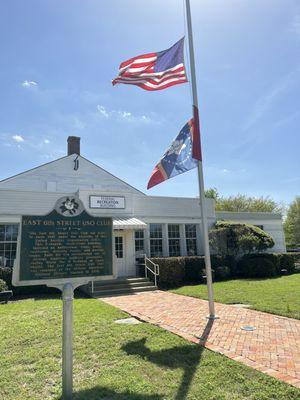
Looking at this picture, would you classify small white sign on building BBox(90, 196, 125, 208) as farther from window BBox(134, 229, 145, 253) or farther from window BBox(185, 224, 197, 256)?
window BBox(185, 224, 197, 256)

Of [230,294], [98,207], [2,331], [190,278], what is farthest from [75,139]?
[2,331]

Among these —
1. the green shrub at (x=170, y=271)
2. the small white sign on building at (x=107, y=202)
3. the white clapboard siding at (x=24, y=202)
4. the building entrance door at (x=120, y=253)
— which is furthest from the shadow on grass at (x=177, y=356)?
the white clapboard siding at (x=24, y=202)

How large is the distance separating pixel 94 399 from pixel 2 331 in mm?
4400

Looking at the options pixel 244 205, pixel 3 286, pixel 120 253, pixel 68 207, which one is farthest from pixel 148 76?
pixel 244 205

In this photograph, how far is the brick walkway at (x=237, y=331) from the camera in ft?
16.9

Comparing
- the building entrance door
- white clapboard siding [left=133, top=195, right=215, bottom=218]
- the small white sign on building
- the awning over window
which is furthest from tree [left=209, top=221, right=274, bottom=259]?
the small white sign on building

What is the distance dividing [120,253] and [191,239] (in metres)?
4.95

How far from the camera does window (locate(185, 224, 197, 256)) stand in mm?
20312

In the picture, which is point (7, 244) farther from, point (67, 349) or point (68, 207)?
point (67, 349)

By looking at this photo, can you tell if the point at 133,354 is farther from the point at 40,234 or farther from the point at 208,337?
the point at 40,234

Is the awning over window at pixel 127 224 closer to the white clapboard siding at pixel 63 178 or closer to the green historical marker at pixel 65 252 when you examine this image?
the white clapboard siding at pixel 63 178

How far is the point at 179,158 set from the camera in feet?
29.0

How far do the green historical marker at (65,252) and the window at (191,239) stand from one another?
15478mm

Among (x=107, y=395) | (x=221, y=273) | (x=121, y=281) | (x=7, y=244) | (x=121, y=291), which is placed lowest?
(x=107, y=395)
